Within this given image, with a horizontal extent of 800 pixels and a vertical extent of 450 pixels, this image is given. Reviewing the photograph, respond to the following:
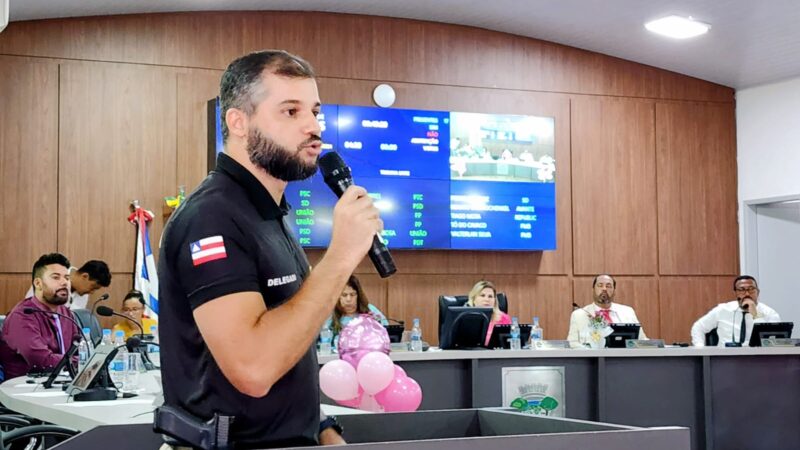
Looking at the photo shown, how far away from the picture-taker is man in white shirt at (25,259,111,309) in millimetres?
7273

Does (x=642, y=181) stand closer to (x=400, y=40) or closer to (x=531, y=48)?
(x=531, y=48)

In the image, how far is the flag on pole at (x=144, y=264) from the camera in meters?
7.50

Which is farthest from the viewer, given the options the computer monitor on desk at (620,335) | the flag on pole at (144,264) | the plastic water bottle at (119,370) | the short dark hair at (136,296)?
the flag on pole at (144,264)

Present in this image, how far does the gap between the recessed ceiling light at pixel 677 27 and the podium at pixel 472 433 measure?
7.10 m

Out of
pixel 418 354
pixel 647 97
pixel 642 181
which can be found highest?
pixel 647 97

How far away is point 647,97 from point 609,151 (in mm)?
711

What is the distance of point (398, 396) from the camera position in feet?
14.6

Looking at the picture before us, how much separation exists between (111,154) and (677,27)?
475 cm

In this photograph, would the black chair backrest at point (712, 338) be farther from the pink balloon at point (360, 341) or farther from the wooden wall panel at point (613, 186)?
the pink balloon at point (360, 341)

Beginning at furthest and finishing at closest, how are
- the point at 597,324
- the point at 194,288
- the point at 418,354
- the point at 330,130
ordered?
1. the point at 330,130
2. the point at 597,324
3. the point at 418,354
4. the point at 194,288

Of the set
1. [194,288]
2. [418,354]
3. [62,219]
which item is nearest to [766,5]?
[418,354]

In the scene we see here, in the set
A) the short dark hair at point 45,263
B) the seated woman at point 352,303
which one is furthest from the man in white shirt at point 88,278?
the seated woman at point 352,303

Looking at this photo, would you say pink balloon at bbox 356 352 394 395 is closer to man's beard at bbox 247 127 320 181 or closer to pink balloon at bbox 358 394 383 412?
pink balloon at bbox 358 394 383 412

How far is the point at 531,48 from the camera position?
9250 millimetres
